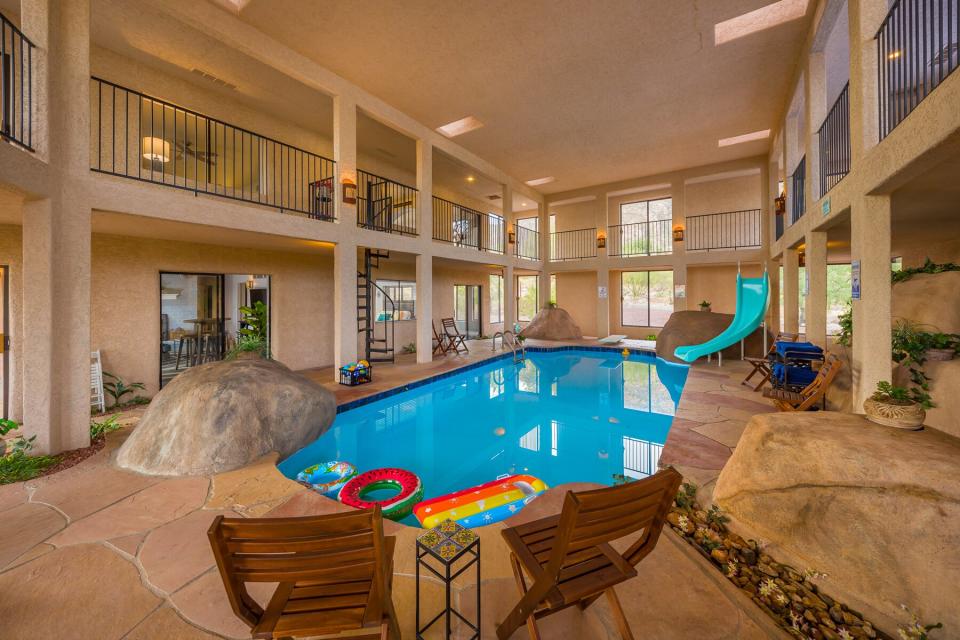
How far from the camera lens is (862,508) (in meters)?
1.96

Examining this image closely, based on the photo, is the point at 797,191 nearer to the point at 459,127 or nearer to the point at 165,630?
the point at 459,127

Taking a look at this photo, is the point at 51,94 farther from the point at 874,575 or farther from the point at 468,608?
the point at 874,575

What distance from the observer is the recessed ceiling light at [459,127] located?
831cm

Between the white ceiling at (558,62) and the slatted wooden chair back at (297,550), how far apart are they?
6023 mm

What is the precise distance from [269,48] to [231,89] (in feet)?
5.32

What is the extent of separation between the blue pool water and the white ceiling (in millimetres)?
5532

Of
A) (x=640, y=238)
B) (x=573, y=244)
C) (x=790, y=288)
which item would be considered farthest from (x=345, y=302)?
(x=640, y=238)

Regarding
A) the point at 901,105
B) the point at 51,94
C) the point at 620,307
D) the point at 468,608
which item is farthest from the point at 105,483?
the point at 620,307

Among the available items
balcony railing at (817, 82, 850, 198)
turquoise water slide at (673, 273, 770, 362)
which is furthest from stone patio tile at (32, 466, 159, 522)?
turquoise water slide at (673, 273, 770, 362)

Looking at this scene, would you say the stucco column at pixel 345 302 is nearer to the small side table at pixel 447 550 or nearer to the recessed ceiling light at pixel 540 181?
the small side table at pixel 447 550

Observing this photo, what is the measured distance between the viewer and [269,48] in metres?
5.48

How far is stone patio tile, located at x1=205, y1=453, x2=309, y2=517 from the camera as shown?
2705 mm

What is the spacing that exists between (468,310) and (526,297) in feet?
12.3

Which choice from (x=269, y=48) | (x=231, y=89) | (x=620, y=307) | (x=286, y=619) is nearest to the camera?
(x=286, y=619)
